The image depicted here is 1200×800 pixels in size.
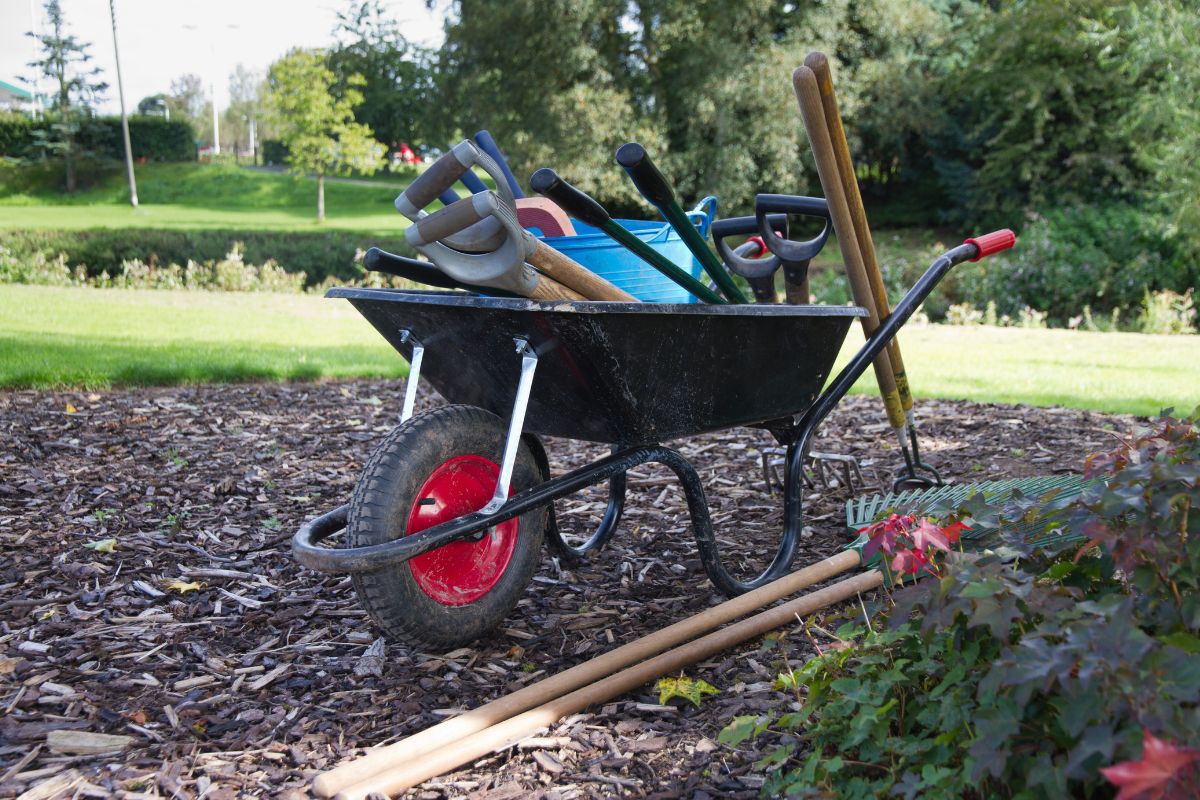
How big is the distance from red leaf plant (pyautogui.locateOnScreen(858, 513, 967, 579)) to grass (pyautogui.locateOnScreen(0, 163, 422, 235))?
1014 inches

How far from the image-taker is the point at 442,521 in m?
2.44

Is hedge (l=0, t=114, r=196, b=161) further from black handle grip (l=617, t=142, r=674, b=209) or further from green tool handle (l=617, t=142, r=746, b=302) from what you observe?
black handle grip (l=617, t=142, r=674, b=209)

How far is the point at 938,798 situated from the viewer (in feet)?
4.94

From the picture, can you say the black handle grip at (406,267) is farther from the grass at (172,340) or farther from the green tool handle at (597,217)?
the grass at (172,340)

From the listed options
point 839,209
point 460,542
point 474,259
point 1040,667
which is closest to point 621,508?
point 460,542

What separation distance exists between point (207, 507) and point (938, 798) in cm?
298

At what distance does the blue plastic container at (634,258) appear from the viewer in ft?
8.65

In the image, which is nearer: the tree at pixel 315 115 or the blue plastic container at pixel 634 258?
the blue plastic container at pixel 634 258

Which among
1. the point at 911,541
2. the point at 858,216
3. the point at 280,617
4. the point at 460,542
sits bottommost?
the point at 280,617

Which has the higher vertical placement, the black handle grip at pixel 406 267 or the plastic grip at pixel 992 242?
the plastic grip at pixel 992 242

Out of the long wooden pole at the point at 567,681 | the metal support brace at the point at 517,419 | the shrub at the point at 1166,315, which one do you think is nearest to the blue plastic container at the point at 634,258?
the metal support brace at the point at 517,419

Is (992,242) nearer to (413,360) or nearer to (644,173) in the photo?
(644,173)

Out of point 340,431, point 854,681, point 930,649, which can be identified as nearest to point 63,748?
point 854,681

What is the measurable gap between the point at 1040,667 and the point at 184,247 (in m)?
17.2
